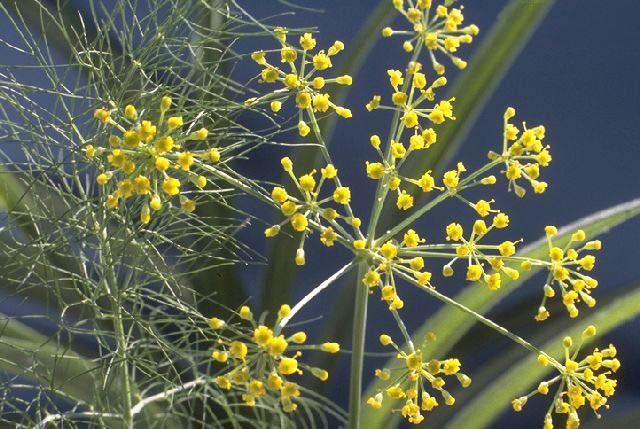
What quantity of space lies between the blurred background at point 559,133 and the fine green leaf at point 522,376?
0.49 feet

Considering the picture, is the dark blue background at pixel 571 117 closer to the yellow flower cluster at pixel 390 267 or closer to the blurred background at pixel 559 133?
the blurred background at pixel 559 133

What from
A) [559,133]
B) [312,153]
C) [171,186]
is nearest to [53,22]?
[312,153]

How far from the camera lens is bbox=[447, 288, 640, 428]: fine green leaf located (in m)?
1.25

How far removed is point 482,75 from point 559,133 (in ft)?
0.64

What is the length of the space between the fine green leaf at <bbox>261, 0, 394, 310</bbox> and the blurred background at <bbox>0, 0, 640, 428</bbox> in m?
0.03

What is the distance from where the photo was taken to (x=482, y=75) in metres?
1.33

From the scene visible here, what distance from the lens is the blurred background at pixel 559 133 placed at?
1436 millimetres

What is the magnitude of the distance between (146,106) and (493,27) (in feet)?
2.47

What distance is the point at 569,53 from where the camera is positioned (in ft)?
4.77

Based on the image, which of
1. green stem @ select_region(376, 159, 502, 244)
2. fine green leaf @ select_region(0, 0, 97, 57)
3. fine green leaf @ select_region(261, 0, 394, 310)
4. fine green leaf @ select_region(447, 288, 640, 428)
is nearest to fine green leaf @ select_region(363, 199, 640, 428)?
fine green leaf @ select_region(447, 288, 640, 428)

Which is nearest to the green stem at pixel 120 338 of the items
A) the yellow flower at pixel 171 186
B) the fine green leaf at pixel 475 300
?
the yellow flower at pixel 171 186

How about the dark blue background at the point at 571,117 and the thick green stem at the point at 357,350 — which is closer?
the thick green stem at the point at 357,350

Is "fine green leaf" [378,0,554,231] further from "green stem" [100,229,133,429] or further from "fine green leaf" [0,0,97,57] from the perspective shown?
"green stem" [100,229,133,429]

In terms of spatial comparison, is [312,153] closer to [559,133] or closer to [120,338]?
[559,133]
